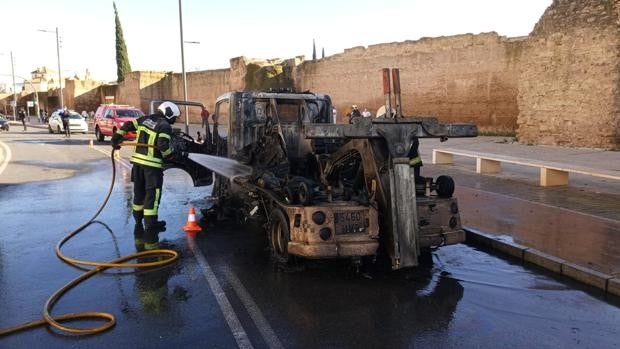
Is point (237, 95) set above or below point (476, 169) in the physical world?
above

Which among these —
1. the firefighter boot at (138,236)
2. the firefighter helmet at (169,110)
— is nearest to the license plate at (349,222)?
the firefighter boot at (138,236)

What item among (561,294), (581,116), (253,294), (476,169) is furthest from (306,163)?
(581,116)

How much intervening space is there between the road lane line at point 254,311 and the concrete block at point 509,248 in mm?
3432

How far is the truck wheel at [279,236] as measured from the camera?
5.96 metres

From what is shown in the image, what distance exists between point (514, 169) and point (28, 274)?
40.4ft

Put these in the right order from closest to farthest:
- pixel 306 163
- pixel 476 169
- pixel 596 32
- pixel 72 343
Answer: pixel 72 343 → pixel 306 163 → pixel 476 169 → pixel 596 32

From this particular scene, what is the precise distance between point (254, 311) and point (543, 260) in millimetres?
3514

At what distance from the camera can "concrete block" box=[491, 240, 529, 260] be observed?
661cm

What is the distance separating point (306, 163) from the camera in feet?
23.7

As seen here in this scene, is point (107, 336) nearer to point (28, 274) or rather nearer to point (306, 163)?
point (28, 274)

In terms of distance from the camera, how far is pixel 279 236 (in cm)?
622

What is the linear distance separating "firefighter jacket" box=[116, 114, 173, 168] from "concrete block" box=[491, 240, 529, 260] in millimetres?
4808

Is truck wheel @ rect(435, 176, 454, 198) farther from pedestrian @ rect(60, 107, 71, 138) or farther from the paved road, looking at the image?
pedestrian @ rect(60, 107, 71, 138)

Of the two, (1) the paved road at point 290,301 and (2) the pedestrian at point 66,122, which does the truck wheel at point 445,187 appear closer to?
(1) the paved road at point 290,301
